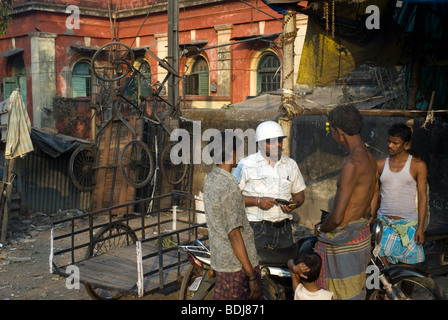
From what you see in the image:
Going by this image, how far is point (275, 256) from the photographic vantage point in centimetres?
467

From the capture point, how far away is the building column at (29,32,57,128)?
21547mm

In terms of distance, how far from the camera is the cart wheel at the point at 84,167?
41.7 ft

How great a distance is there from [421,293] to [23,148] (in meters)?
8.48

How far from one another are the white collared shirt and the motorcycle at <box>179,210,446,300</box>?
13.7 inches

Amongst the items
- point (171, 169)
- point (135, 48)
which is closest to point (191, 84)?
point (135, 48)

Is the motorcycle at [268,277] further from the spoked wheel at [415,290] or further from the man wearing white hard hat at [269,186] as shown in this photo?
the spoked wheel at [415,290]

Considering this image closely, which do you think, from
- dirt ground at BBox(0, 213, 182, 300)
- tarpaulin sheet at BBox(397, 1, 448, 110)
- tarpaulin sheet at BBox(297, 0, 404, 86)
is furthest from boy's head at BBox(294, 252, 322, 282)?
tarpaulin sheet at BBox(397, 1, 448, 110)

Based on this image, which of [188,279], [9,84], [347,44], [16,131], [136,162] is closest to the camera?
[188,279]

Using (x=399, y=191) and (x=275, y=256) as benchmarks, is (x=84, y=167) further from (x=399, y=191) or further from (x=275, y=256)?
(x=399, y=191)

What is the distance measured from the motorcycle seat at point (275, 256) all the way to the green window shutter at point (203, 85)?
16.1 m

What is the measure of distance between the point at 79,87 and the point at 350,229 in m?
21.0

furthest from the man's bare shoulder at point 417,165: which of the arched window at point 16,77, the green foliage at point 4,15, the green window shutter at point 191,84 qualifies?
the arched window at point 16,77

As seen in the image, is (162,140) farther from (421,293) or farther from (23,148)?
(421,293)

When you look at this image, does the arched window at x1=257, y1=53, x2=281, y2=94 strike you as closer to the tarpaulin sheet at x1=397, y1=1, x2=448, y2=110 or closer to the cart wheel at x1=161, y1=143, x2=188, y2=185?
the cart wheel at x1=161, y1=143, x2=188, y2=185
